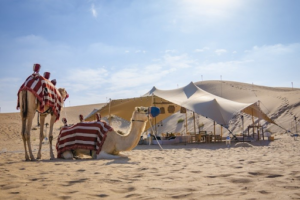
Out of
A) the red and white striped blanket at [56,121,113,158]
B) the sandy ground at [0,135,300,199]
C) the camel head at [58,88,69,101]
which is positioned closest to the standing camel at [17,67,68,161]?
the red and white striped blanket at [56,121,113,158]

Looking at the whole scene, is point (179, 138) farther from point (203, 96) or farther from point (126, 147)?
point (126, 147)

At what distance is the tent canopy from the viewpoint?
14.7 m

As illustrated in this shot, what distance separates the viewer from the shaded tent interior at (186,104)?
14713mm

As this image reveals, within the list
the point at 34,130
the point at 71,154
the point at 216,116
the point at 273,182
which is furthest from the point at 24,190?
the point at 34,130

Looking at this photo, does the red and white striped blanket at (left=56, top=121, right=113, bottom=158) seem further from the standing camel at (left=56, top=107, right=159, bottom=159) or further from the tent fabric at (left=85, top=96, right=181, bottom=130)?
the tent fabric at (left=85, top=96, right=181, bottom=130)

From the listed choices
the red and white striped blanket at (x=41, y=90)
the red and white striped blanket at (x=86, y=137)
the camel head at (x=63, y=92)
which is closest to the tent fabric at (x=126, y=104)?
the camel head at (x=63, y=92)

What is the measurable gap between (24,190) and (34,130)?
2907cm

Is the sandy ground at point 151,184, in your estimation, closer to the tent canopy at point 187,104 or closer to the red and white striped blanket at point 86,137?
the red and white striped blanket at point 86,137

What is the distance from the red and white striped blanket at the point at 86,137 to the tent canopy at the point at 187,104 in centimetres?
827

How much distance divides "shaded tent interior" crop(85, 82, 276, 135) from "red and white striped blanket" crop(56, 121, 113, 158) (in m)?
8.27

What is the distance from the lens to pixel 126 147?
714cm

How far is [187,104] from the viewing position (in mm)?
15367

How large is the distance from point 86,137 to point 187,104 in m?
8.94

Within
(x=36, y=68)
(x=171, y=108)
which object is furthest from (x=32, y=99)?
(x=171, y=108)
